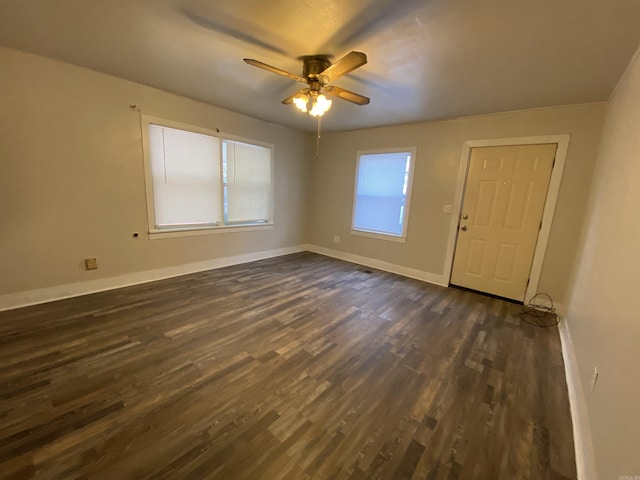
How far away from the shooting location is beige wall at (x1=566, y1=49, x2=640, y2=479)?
1082 millimetres

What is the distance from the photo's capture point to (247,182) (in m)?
4.47

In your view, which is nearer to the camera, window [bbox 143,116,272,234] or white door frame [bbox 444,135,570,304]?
white door frame [bbox 444,135,570,304]

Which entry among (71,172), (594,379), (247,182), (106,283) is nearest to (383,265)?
(247,182)

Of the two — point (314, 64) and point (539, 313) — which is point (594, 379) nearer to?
point (539, 313)

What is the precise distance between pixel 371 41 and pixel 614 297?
2288 mm

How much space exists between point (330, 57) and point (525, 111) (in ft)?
8.79

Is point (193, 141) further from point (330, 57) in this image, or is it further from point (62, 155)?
point (330, 57)

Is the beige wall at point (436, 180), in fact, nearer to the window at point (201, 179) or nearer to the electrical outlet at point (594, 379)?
the window at point (201, 179)

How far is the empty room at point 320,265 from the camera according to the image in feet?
4.64

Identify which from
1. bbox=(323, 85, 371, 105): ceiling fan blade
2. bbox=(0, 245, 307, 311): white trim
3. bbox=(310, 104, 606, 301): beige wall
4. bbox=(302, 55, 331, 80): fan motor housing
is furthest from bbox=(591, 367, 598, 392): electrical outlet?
bbox=(0, 245, 307, 311): white trim

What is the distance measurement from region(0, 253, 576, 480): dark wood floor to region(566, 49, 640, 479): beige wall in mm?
370

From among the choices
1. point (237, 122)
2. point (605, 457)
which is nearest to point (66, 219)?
point (237, 122)

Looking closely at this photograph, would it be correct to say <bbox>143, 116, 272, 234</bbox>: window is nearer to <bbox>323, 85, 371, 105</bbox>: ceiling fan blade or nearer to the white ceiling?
the white ceiling

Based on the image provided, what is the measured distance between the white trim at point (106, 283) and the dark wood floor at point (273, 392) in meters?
0.15
